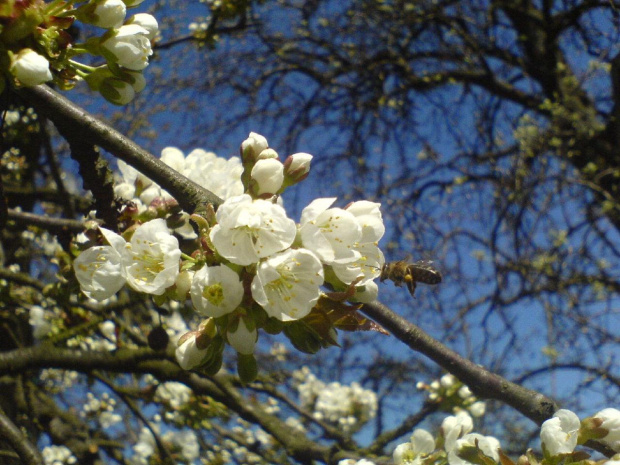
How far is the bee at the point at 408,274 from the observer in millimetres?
1324

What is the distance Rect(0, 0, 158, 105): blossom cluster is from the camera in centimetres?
97

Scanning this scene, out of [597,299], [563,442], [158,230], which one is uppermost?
[597,299]

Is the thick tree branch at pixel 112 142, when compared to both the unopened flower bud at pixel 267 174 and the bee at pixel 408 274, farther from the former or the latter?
the bee at pixel 408 274

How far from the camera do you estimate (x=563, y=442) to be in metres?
1.15

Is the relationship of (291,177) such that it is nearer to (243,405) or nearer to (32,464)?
(32,464)

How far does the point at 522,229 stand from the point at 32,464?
14.3 feet

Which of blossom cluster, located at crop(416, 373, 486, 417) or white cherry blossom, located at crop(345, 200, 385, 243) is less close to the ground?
blossom cluster, located at crop(416, 373, 486, 417)

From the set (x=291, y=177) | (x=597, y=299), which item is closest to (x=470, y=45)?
(x=597, y=299)

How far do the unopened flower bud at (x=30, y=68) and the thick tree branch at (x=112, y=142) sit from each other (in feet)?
0.55

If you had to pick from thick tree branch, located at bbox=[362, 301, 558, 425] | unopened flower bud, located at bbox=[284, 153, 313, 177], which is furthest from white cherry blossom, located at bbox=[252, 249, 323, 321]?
thick tree branch, located at bbox=[362, 301, 558, 425]

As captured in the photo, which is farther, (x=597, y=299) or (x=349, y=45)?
(x=349, y=45)

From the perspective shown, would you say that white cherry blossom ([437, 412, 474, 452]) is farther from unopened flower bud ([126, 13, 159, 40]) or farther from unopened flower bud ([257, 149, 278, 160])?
unopened flower bud ([126, 13, 159, 40])

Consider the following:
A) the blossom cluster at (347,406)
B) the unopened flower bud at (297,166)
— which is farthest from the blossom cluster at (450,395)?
the blossom cluster at (347,406)

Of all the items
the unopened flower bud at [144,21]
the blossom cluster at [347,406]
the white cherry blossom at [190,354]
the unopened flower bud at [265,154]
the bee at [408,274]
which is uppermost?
the blossom cluster at [347,406]
